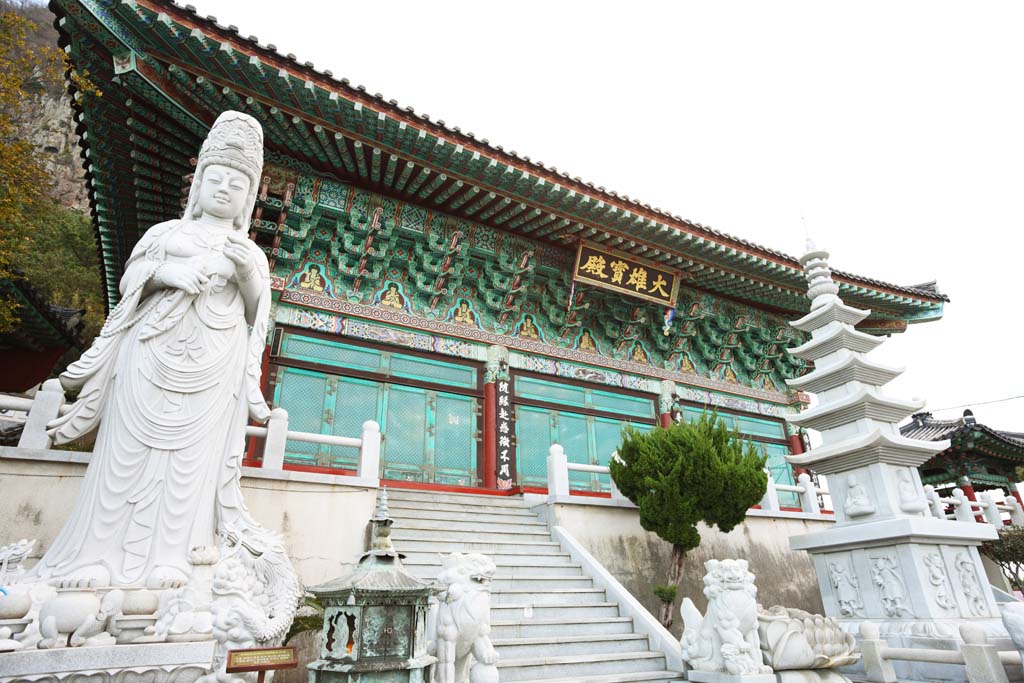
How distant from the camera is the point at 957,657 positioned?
4.77 meters

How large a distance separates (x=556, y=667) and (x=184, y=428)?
12.3 ft

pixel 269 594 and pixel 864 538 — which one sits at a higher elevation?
pixel 864 538

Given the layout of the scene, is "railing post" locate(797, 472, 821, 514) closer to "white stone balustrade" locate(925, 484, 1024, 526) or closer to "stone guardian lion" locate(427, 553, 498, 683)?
"white stone balustrade" locate(925, 484, 1024, 526)

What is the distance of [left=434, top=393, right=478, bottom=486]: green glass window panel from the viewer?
9.09m

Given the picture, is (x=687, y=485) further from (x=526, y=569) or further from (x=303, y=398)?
(x=303, y=398)

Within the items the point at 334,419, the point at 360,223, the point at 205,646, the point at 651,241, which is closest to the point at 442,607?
the point at 205,646

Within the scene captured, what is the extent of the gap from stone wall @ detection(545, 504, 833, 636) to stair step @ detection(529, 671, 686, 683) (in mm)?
2214

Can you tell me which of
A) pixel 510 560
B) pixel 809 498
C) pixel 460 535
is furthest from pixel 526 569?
pixel 809 498

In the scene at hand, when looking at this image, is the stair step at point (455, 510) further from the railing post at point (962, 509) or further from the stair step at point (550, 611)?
the railing post at point (962, 509)

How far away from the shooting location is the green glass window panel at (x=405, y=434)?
28.6ft

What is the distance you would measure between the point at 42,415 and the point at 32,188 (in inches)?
175

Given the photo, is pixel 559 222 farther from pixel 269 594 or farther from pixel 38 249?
pixel 38 249

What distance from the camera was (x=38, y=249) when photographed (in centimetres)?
2109

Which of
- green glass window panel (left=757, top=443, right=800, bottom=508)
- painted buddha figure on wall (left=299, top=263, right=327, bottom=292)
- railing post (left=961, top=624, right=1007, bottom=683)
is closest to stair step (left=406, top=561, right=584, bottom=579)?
railing post (left=961, top=624, right=1007, bottom=683)
